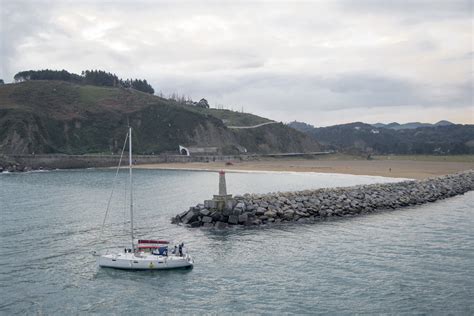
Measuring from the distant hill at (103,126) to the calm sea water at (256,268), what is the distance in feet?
305

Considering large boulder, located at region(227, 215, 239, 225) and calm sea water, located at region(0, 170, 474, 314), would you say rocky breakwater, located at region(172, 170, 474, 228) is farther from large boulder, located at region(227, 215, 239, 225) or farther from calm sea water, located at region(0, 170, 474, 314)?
calm sea water, located at region(0, 170, 474, 314)

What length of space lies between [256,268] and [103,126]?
441 feet

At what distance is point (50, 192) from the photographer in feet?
218

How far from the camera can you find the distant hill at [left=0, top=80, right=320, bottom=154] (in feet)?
449

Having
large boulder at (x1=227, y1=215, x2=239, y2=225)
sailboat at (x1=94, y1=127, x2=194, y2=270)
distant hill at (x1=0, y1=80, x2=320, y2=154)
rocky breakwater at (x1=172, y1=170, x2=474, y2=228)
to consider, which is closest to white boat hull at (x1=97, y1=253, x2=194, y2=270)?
sailboat at (x1=94, y1=127, x2=194, y2=270)

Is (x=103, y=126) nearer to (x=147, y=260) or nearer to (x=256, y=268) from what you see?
(x=147, y=260)

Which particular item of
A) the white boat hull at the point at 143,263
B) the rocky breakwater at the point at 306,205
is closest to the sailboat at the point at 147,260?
the white boat hull at the point at 143,263

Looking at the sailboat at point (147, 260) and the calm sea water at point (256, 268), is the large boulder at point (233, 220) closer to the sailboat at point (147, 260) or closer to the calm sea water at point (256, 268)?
the calm sea water at point (256, 268)

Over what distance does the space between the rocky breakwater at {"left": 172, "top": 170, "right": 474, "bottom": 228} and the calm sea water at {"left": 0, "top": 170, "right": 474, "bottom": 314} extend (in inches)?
85.2

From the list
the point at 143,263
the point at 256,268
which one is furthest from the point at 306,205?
the point at 143,263

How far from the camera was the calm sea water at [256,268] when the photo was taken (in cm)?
2400

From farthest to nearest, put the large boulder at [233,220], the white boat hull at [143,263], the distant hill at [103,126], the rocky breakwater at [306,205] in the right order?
the distant hill at [103,126], the rocky breakwater at [306,205], the large boulder at [233,220], the white boat hull at [143,263]

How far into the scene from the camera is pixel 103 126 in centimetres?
15600

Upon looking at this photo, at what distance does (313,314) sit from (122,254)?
44.0 feet
